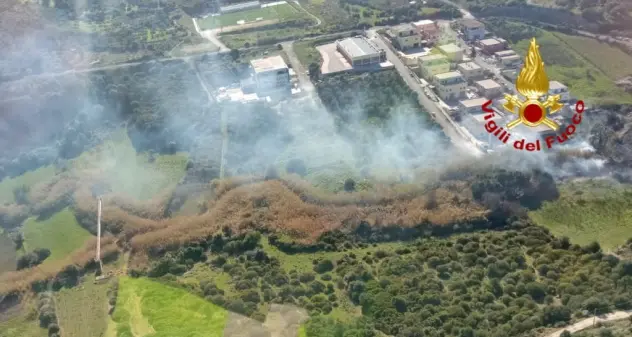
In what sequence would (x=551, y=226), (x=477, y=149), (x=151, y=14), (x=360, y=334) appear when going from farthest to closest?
1. (x=151, y=14)
2. (x=477, y=149)
3. (x=551, y=226)
4. (x=360, y=334)

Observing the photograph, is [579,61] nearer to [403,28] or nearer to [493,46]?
[493,46]

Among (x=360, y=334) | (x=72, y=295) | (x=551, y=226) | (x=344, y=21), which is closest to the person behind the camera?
(x=360, y=334)

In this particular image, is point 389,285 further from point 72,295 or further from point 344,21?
point 344,21

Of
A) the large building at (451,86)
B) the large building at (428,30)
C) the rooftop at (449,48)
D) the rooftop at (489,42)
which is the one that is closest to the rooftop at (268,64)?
the large building at (451,86)

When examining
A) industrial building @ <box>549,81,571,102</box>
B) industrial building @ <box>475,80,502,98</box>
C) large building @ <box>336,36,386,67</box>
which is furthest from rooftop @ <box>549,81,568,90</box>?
large building @ <box>336,36,386,67</box>

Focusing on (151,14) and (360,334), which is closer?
(360,334)

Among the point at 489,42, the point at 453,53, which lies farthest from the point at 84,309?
the point at 489,42

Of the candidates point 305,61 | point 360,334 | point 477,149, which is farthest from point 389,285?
point 305,61

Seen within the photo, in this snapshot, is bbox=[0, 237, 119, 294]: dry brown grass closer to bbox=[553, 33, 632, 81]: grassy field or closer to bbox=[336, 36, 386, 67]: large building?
bbox=[336, 36, 386, 67]: large building
